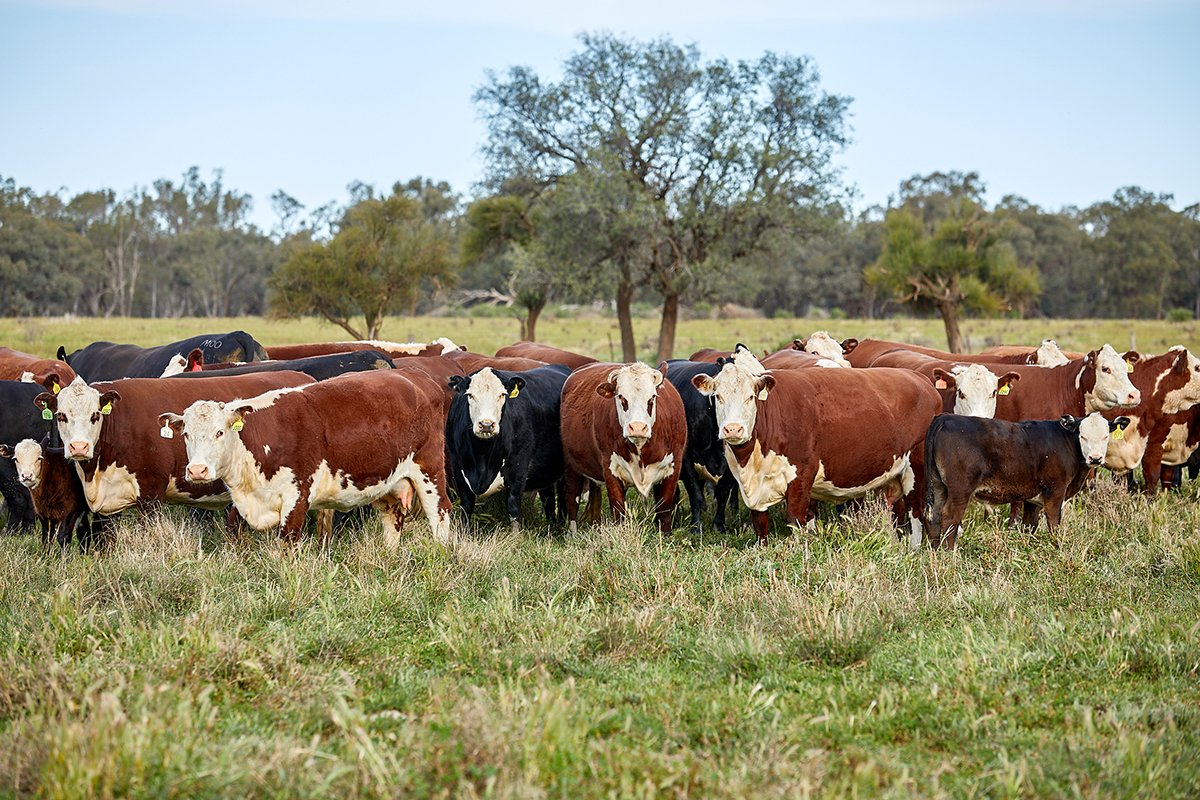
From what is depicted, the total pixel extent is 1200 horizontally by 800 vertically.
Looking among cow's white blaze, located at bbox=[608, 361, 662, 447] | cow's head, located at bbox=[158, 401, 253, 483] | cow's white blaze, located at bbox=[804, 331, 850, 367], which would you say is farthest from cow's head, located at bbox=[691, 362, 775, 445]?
cow's white blaze, located at bbox=[804, 331, 850, 367]

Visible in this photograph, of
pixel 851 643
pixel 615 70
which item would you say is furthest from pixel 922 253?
pixel 851 643

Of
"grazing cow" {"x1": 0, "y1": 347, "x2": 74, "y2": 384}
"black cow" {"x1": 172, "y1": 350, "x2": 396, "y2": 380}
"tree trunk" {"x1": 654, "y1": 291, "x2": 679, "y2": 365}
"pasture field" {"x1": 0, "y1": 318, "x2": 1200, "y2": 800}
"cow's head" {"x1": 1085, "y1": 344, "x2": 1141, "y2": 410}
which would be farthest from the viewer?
"tree trunk" {"x1": 654, "y1": 291, "x2": 679, "y2": 365}

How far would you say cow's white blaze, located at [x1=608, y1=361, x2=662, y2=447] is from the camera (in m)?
7.75

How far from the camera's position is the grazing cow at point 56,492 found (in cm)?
770

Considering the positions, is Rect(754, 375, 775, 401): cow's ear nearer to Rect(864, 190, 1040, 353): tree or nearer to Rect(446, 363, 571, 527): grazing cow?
Rect(446, 363, 571, 527): grazing cow

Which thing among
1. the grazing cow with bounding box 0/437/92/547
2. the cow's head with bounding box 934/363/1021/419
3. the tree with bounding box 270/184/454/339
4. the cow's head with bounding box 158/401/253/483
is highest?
the tree with bounding box 270/184/454/339

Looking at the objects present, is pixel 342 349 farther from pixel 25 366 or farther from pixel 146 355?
pixel 25 366

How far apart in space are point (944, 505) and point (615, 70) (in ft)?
63.3

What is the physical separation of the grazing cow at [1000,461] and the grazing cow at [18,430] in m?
7.45

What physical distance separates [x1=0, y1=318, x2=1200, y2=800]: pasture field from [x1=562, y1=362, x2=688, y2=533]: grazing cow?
1.69ft

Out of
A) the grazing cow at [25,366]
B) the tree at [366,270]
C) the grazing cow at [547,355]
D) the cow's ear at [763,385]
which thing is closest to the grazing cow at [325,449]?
the cow's ear at [763,385]

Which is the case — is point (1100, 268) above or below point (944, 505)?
above

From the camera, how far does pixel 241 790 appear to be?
3615 millimetres

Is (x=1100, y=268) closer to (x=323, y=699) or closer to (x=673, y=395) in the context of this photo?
(x=673, y=395)
